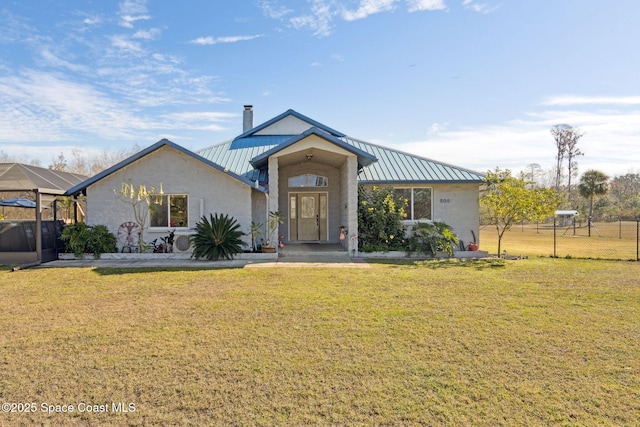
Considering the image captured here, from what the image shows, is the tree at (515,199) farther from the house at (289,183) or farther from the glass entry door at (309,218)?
the glass entry door at (309,218)

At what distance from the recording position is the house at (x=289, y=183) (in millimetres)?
12898

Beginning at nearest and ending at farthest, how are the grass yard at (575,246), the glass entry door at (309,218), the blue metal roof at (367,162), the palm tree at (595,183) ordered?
the blue metal roof at (367,162)
the grass yard at (575,246)
the glass entry door at (309,218)
the palm tree at (595,183)

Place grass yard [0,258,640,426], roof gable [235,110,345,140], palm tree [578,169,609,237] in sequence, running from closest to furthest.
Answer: grass yard [0,258,640,426], roof gable [235,110,345,140], palm tree [578,169,609,237]

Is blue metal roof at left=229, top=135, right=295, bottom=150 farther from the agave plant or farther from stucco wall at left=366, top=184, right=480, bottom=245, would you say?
the agave plant

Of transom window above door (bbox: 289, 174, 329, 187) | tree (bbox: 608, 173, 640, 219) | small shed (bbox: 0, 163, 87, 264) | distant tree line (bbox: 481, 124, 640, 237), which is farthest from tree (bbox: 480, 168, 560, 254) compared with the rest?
tree (bbox: 608, 173, 640, 219)

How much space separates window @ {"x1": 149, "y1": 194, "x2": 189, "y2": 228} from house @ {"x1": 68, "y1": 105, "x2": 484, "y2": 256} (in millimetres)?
36

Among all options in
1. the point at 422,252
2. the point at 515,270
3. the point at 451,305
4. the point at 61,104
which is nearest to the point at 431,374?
the point at 451,305

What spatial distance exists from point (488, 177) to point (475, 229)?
7.35 feet

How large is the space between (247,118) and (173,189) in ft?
29.6

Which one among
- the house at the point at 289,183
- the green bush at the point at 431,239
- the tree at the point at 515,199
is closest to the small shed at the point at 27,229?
the house at the point at 289,183

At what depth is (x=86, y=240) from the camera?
1230cm

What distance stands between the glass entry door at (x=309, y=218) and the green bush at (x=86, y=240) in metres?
7.41

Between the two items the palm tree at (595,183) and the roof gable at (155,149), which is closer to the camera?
the roof gable at (155,149)

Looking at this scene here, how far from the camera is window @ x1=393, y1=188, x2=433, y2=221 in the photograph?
15039mm
